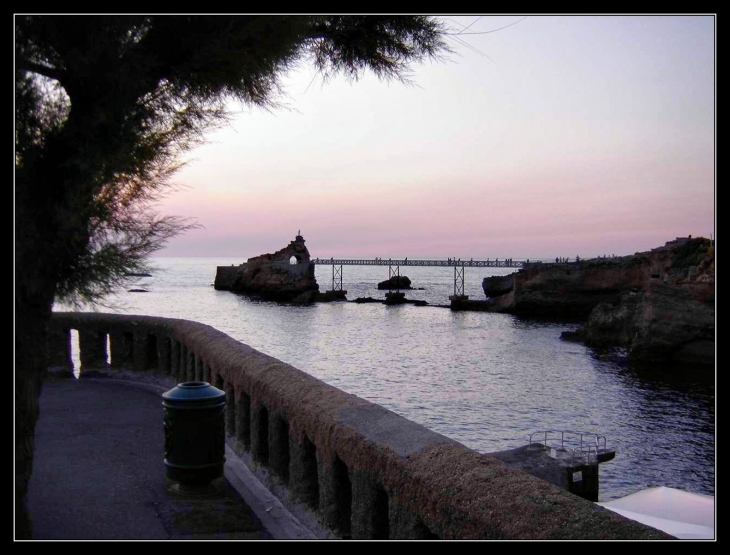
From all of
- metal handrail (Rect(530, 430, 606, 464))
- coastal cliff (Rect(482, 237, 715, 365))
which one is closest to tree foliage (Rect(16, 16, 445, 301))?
metal handrail (Rect(530, 430, 606, 464))

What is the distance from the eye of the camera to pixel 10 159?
3588mm

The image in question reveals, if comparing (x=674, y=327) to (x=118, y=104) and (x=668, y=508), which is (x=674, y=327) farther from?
(x=118, y=104)

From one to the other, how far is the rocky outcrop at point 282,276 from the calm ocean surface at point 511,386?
37247 millimetres

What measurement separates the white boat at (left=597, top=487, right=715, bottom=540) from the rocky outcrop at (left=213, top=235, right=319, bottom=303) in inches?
3783

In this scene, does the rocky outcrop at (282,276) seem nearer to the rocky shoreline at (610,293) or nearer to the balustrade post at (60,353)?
the rocky shoreline at (610,293)

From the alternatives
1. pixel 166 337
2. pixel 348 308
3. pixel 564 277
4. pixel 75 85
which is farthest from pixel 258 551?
pixel 348 308

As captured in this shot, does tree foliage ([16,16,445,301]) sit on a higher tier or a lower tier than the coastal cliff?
higher

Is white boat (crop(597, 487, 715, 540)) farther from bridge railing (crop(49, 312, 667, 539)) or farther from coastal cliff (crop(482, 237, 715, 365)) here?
coastal cliff (crop(482, 237, 715, 365))

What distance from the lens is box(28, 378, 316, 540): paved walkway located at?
5.12 m

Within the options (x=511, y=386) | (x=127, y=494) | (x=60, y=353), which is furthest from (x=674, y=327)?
(x=127, y=494)

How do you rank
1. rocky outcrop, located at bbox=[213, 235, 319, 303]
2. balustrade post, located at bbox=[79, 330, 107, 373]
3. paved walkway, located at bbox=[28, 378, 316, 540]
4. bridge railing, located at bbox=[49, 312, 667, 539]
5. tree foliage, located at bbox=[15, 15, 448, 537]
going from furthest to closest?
rocky outcrop, located at bbox=[213, 235, 319, 303]
balustrade post, located at bbox=[79, 330, 107, 373]
paved walkway, located at bbox=[28, 378, 316, 540]
tree foliage, located at bbox=[15, 15, 448, 537]
bridge railing, located at bbox=[49, 312, 667, 539]

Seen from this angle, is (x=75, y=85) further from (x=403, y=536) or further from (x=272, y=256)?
(x=272, y=256)

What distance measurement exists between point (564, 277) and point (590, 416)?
190 feet

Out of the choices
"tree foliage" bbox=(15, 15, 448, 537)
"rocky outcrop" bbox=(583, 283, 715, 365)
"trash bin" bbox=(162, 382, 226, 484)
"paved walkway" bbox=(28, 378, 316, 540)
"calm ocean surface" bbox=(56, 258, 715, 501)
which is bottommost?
"calm ocean surface" bbox=(56, 258, 715, 501)
